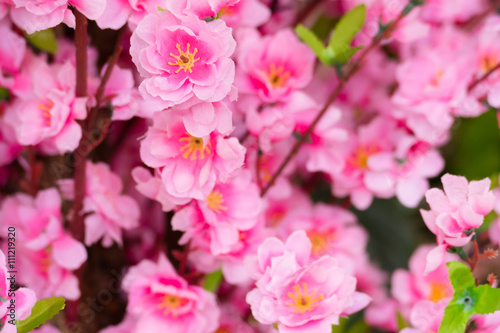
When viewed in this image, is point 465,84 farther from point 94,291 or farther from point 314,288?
point 94,291

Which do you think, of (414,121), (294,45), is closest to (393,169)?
(414,121)

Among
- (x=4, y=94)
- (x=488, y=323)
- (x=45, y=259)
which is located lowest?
(x=45, y=259)

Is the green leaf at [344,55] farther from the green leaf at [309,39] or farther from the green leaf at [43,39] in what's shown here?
the green leaf at [43,39]

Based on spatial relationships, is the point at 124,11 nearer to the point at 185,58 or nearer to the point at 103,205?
the point at 185,58

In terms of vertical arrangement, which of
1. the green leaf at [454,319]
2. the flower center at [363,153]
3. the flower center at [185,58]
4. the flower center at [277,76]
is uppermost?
the flower center at [185,58]

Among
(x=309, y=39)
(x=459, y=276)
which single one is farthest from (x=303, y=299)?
(x=309, y=39)

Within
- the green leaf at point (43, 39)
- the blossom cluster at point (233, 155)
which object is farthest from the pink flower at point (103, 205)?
the green leaf at point (43, 39)

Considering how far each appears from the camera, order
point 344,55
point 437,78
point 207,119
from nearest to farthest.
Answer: point 207,119 < point 344,55 < point 437,78
